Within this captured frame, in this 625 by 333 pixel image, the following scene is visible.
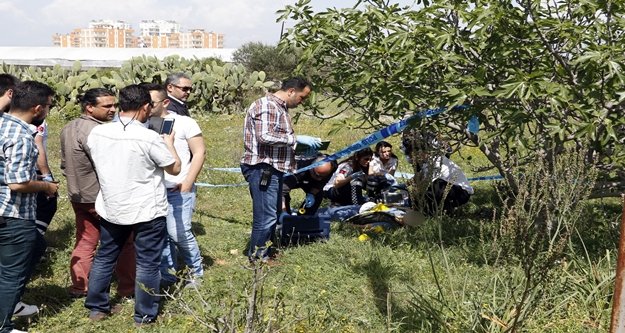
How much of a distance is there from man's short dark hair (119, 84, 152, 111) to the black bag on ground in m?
2.20

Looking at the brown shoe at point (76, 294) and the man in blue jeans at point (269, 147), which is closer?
the brown shoe at point (76, 294)

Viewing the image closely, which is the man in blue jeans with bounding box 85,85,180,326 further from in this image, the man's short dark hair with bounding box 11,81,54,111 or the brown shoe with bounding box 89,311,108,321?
the man's short dark hair with bounding box 11,81,54,111

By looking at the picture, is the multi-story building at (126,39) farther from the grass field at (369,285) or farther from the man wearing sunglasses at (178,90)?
the man wearing sunglasses at (178,90)

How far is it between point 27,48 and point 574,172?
53.2 meters

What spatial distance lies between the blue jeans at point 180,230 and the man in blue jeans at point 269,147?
18.1 inches

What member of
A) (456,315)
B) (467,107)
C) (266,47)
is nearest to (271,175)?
(467,107)

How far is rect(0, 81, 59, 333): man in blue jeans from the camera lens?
3.76 meters

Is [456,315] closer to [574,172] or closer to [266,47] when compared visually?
[574,172]

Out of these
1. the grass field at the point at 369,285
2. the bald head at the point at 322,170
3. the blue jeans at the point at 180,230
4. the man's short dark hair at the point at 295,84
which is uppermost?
the man's short dark hair at the point at 295,84

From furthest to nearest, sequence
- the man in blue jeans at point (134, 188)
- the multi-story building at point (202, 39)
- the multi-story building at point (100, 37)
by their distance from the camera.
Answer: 1. the multi-story building at point (100, 37)
2. the multi-story building at point (202, 39)
3. the man in blue jeans at point (134, 188)

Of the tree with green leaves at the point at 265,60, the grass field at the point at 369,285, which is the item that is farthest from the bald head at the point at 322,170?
the tree with green leaves at the point at 265,60

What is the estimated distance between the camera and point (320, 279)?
5.14 metres

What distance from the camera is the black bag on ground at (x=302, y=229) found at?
5988 millimetres

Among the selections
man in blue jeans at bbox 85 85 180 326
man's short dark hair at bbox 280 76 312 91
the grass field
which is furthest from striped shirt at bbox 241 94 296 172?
man in blue jeans at bbox 85 85 180 326
